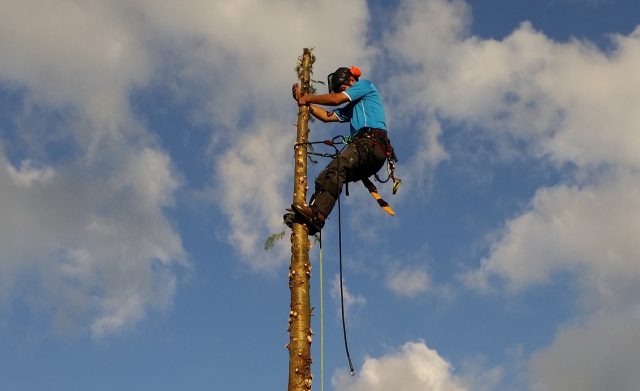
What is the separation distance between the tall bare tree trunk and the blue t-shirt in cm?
95

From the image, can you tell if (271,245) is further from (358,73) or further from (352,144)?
(358,73)

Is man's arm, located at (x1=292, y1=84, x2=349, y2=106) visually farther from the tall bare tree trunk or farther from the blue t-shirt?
the tall bare tree trunk

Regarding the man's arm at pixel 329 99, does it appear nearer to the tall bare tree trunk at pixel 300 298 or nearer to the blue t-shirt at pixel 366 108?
the blue t-shirt at pixel 366 108

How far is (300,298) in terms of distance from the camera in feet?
25.7

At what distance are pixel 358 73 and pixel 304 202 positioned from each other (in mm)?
2354

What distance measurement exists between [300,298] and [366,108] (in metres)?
3.06

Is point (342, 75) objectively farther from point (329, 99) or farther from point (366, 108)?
point (329, 99)

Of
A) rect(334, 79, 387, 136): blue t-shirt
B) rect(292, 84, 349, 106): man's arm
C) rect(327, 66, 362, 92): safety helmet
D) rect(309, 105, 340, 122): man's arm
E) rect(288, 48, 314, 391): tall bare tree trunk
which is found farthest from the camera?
rect(309, 105, 340, 122): man's arm

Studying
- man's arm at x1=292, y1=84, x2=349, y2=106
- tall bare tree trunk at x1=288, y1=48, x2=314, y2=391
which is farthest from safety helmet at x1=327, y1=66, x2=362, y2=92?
tall bare tree trunk at x1=288, y1=48, x2=314, y2=391

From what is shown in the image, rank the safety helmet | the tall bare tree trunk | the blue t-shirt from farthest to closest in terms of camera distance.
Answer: the safety helmet < the blue t-shirt < the tall bare tree trunk

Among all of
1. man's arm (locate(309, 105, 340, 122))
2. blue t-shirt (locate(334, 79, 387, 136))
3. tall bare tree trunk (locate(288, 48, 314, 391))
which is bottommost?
tall bare tree trunk (locate(288, 48, 314, 391))

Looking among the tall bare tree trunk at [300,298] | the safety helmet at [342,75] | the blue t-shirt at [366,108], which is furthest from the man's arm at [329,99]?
the tall bare tree trunk at [300,298]

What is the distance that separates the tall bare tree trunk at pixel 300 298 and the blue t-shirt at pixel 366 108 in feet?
3.13

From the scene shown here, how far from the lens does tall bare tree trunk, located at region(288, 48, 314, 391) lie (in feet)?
24.3
